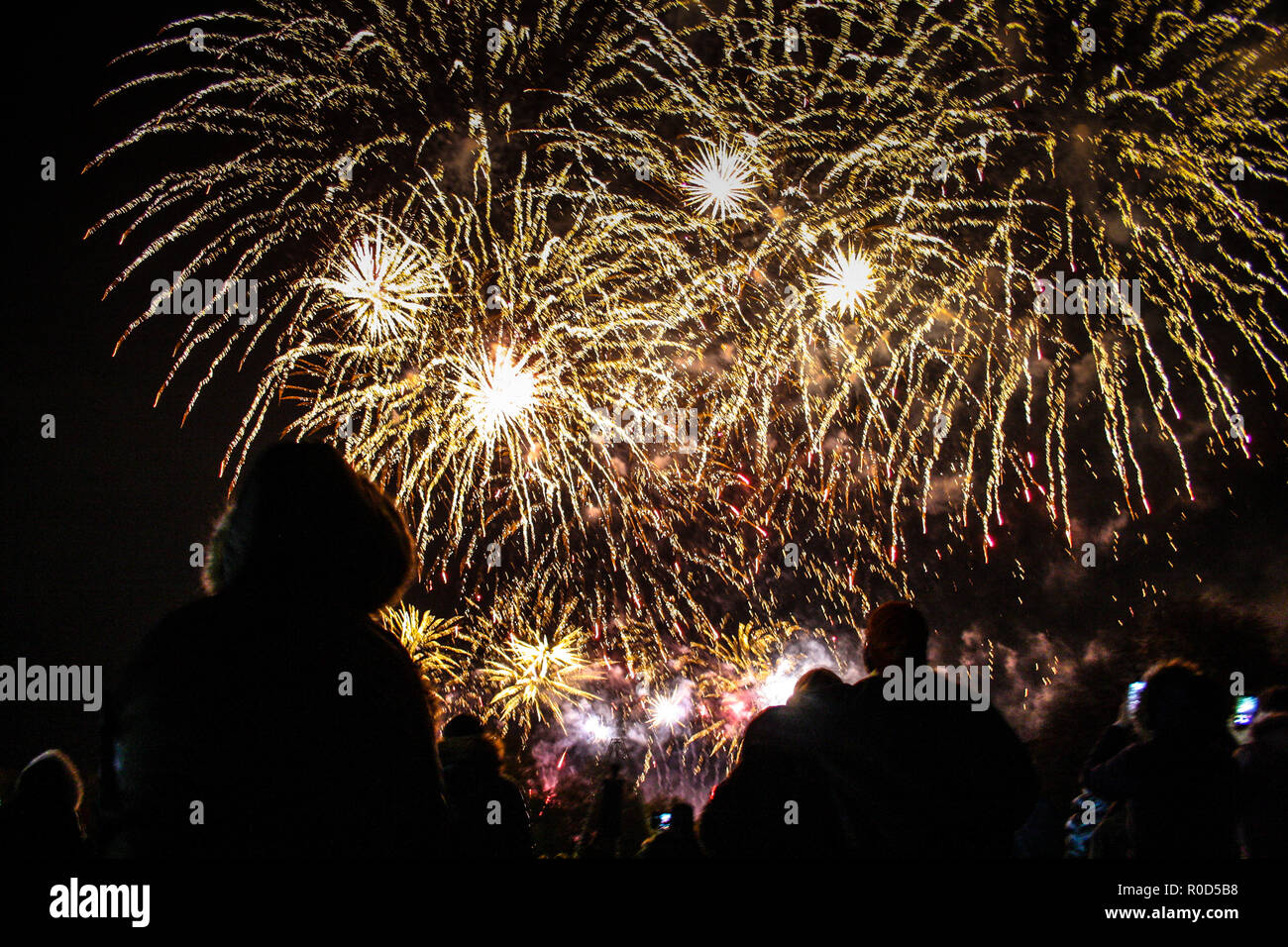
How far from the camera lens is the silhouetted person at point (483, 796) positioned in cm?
480

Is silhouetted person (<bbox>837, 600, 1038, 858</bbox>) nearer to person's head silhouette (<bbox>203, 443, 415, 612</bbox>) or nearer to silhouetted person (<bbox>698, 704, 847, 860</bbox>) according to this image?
silhouetted person (<bbox>698, 704, 847, 860</bbox>)

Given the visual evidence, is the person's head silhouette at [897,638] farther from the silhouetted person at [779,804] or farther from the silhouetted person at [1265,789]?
the silhouetted person at [1265,789]

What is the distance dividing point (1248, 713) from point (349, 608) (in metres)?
5.88

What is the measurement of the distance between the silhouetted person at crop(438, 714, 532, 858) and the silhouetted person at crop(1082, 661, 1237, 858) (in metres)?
3.63

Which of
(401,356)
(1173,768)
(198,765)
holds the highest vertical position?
(401,356)

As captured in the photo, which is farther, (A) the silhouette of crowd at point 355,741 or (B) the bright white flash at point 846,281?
(B) the bright white flash at point 846,281

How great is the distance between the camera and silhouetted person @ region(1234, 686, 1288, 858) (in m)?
4.02

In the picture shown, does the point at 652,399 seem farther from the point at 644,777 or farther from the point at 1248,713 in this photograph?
the point at 644,777

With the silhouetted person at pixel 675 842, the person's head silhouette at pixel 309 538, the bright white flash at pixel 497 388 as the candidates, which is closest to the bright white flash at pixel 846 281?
the bright white flash at pixel 497 388

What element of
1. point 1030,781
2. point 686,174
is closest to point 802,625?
point 686,174

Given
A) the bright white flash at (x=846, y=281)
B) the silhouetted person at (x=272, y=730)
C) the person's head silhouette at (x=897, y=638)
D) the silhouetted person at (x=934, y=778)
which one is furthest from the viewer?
the bright white flash at (x=846, y=281)

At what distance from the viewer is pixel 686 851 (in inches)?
250

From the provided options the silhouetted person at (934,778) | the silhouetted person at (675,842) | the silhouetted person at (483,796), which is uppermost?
the silhouetted person at (934,778)
